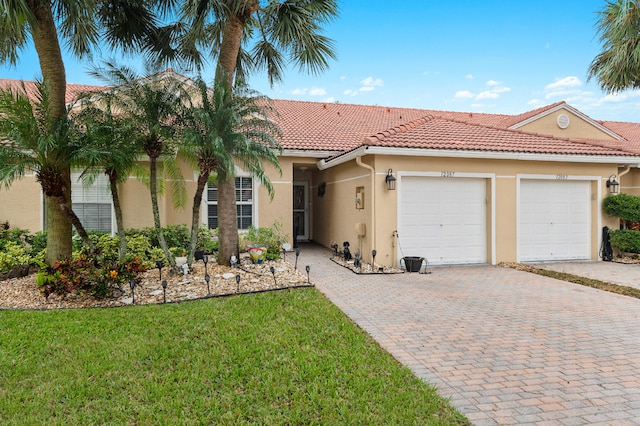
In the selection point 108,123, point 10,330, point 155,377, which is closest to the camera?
point 155,377

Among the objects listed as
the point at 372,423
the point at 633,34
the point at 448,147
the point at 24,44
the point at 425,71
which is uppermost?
the point at 425,71

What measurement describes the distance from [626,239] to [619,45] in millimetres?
6382

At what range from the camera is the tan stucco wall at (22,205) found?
1133cm

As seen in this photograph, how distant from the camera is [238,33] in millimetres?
9648

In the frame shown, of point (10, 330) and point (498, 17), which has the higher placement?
point (498, 17)

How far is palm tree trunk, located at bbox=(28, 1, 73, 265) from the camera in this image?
808 cm

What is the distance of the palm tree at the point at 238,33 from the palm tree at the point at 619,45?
29.5 feet

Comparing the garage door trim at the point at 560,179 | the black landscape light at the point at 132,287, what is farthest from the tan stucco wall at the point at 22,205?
the garage door trim at the point at 560,179

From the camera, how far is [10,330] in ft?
18.6

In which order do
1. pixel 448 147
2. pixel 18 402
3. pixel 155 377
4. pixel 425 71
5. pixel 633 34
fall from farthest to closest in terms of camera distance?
pixel 425 71, pixel 633 34, pixel 448 147, pixel 155 377, pixel 18 402

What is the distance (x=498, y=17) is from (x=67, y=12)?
15557mm

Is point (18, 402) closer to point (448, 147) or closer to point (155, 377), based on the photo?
point (155, 377)

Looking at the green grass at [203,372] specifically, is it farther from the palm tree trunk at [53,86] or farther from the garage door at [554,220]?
the garage door at [554,220]

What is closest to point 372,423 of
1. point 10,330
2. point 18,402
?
point 18,402
